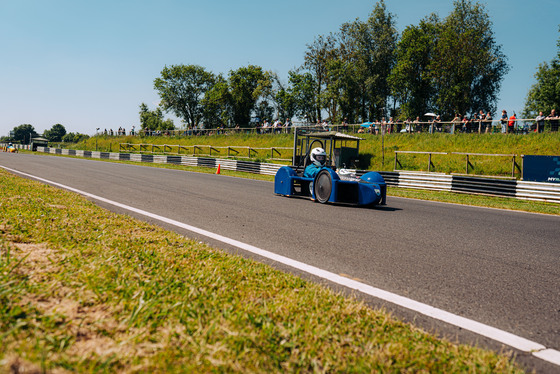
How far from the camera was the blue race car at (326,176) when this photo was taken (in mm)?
9414

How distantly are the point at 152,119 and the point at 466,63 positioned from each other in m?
93.5

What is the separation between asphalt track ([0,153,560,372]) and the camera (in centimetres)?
306

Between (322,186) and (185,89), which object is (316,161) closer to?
(322,186)

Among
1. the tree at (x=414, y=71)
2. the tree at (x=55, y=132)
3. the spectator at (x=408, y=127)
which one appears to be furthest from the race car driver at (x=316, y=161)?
the tree at (x=55, y=132)

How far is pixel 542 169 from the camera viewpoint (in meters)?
14.9

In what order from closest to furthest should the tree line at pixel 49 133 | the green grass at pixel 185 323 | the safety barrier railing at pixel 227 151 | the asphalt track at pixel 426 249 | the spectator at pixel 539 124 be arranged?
the green grass at pixel 185 323, the asphalt track at pixel 426 249, the spectator at pixel 539 124, the safety barrier railing at pixel 227 151, the tree line at pixel 49 133

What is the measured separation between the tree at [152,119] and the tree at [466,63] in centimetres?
8045

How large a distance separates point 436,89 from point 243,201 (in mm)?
48493

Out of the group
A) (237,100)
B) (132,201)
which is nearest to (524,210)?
(132,201)

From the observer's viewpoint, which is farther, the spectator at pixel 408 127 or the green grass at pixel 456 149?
the spectator at pixel 408 127

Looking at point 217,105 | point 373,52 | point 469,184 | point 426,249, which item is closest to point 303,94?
point 373,52

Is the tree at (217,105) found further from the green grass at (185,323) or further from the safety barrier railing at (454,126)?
the green grass at (185,323)

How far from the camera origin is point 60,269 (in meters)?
2.85

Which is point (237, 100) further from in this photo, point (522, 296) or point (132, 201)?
point (522, 296)
